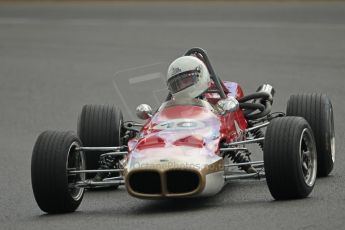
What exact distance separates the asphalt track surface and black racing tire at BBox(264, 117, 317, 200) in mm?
121

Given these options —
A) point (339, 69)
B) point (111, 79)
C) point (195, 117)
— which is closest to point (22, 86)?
point (111, 79)

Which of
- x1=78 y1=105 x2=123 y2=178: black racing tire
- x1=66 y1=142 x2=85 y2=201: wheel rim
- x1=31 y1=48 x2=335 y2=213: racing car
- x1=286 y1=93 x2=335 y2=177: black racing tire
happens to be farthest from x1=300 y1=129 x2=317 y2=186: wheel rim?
x1=78 y1=105 x2=123 y2=178: black racing tire

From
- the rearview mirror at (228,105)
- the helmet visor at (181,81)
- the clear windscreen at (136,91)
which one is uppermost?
the helmet visor at (181,81)

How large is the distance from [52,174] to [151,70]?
9794 mm

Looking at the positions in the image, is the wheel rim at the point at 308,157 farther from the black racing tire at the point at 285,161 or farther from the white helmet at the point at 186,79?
the white helmet at the point at 186,79

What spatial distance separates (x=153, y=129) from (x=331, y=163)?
2000mm

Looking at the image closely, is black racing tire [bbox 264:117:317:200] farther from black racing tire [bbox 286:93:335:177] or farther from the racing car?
black racing tire [bbox 286:93:335:177]

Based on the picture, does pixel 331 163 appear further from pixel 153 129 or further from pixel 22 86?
pixel 22 86

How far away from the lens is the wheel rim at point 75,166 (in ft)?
33.4

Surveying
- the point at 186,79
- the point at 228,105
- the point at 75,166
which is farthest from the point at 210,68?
the point at 75,166

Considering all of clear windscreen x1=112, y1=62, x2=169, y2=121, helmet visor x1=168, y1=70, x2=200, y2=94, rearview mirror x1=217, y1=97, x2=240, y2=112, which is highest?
helmet visor x1=168, y1=70, x2=200, y2=94

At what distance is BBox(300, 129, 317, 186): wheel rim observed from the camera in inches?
398

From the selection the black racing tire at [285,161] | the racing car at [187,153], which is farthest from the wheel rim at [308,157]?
the black racing tire at [285,161]

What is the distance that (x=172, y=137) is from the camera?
1002 centimetres
